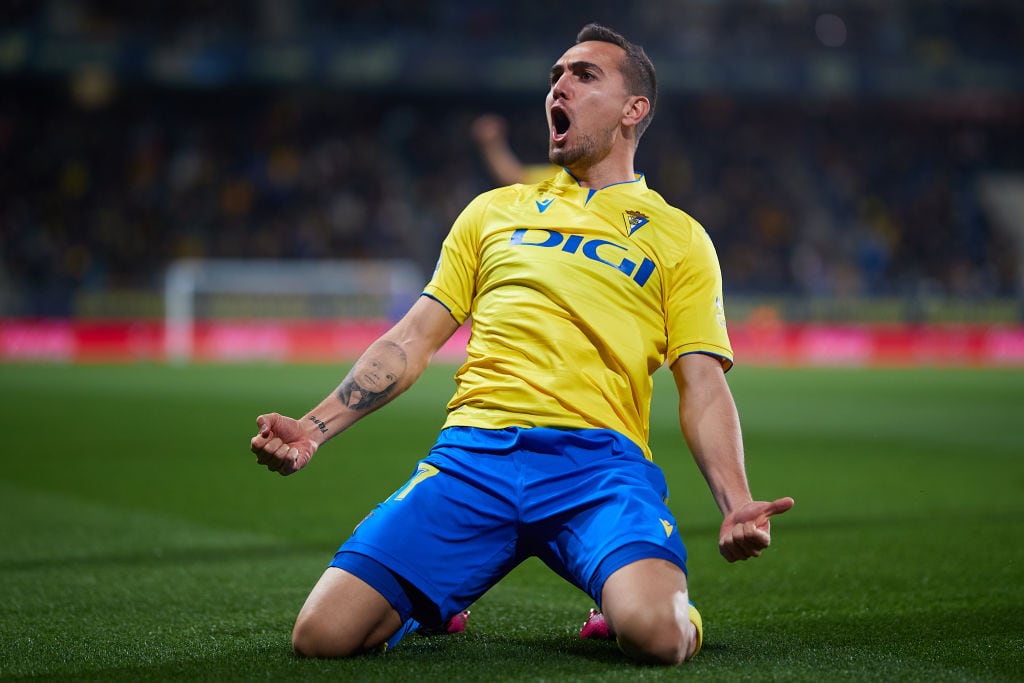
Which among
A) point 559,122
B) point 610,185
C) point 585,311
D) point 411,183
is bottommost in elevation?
point 411,183

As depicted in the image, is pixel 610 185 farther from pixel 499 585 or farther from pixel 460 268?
pixel 499 585

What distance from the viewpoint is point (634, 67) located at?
4.14 meters

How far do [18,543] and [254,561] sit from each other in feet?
4.23

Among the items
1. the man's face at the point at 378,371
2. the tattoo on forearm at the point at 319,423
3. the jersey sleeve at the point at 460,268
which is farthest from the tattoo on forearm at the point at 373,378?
the jersey sleeve at the point at 460,268

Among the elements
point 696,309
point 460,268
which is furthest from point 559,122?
point 696,309

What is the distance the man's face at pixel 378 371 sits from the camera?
393 centimetres

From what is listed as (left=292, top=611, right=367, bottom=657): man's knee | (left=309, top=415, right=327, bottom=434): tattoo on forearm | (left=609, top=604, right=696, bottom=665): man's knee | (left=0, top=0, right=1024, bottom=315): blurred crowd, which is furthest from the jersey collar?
(left=0, top=0, right=1024, bottom=315): blurred crowd

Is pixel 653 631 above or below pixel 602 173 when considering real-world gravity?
below

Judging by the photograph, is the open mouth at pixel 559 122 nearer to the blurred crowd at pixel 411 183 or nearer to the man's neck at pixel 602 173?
the man's neck at pixel 602 173

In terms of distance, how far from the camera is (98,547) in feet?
19.5

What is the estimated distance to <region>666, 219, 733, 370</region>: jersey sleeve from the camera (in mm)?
3832

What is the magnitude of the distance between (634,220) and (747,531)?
1118 millimetres

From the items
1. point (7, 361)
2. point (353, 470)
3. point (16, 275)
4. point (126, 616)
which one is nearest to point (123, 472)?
A: point (353, 470)

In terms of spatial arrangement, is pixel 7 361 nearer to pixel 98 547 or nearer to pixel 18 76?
pixel 18 76
